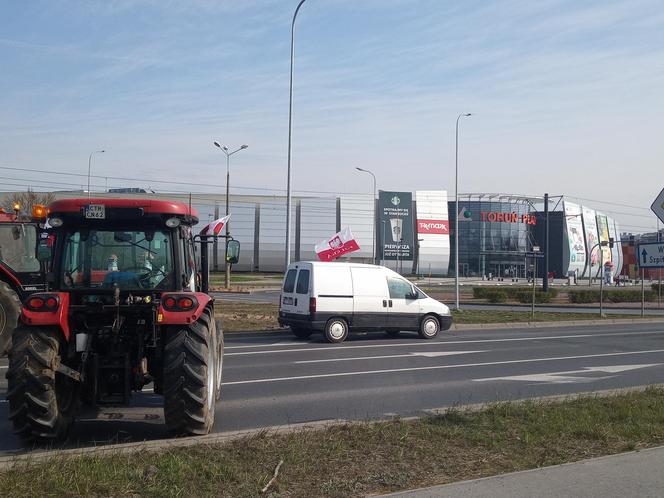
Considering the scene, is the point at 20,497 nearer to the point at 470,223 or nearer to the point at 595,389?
the point at 595,389

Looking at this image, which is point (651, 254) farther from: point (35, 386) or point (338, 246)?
point (35, 386)

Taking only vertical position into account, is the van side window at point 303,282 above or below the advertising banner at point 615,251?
below

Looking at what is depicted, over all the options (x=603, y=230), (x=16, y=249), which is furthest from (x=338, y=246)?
(x=603, y=230)

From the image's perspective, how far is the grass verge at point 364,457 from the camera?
5.52 metres

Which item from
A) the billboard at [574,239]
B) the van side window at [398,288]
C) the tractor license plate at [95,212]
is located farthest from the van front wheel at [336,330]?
the billboard at [574,239]

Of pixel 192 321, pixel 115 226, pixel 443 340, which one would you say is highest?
pixel 115 226

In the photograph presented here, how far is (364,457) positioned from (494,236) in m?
92.0

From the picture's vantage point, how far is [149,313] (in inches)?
303

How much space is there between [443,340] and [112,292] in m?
13.6

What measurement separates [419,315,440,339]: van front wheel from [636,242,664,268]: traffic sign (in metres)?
8.04

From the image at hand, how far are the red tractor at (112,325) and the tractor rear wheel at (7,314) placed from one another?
627cm

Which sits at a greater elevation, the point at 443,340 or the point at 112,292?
the point at 112,292

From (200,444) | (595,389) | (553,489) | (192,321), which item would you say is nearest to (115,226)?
(192,321)

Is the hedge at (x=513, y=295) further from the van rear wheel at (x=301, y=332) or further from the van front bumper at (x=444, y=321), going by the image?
the van rear wheel at (x=301, y=332)
